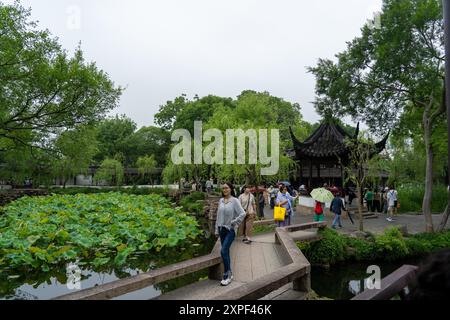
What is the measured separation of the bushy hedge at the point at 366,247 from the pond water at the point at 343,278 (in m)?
0.19

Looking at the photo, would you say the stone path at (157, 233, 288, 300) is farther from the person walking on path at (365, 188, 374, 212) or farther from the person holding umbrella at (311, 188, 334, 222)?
the person walking on path at (365, 188, 374, 212)

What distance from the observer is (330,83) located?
12078 millimetres

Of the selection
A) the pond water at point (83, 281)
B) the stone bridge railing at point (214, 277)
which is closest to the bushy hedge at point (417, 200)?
the pond water at point (83, 281)

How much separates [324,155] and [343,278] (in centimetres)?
1040

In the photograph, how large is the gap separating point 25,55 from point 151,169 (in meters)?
26.2

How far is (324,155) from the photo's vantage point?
61.0 feet

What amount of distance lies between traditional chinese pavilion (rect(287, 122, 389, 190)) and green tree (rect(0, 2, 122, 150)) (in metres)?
10.2

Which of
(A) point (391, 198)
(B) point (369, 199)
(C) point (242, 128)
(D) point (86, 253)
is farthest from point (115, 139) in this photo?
(D) point (86, 253)

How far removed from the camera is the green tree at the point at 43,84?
45.1 ft

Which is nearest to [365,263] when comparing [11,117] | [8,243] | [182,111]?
[8,243]

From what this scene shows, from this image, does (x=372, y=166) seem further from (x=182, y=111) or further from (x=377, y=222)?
(x=182, y=111)

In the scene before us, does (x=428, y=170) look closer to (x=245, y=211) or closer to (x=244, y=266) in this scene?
(x=245, y=211)

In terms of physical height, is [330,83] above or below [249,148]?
above

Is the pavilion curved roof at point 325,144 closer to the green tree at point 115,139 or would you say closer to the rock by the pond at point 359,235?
the rock by the pond at point 359,235
